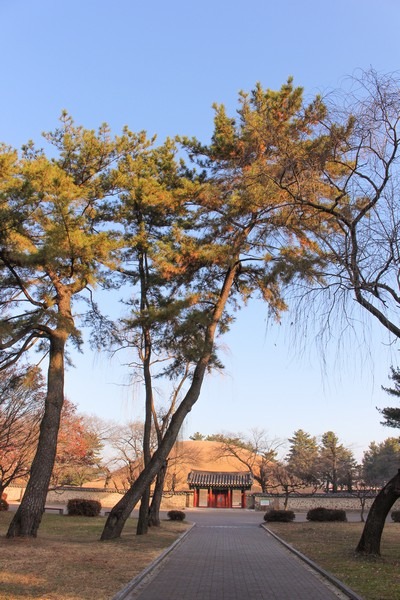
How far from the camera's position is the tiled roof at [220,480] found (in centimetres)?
5047

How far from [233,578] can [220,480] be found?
44.0 m

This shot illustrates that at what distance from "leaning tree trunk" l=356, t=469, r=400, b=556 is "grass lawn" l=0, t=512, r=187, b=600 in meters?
4.72

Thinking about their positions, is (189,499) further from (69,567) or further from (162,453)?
(69,567)

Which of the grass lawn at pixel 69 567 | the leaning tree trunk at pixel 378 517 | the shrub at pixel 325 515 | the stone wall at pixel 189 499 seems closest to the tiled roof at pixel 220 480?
the stone wall at pixel 189 499

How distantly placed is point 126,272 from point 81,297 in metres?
2.09

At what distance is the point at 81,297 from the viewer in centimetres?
1550

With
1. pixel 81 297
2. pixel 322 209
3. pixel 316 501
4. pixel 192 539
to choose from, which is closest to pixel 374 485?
pixel 316 501

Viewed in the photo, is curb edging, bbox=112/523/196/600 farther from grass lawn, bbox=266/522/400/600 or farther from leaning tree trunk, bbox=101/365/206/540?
grass lawn, bbox=266/522/400/600

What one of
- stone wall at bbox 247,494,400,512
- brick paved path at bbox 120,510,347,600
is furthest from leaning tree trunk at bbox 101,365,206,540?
stone wall at bbox 247,494,400,512

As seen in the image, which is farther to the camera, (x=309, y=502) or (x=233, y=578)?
(x=309, y=502)

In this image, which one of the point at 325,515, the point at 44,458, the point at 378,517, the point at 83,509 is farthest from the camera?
the point at 83,509

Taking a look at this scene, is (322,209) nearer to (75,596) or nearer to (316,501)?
(75,596)

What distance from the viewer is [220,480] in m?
51.3

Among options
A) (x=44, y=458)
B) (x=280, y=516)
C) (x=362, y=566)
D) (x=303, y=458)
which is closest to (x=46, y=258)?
(x=44, y=458)
